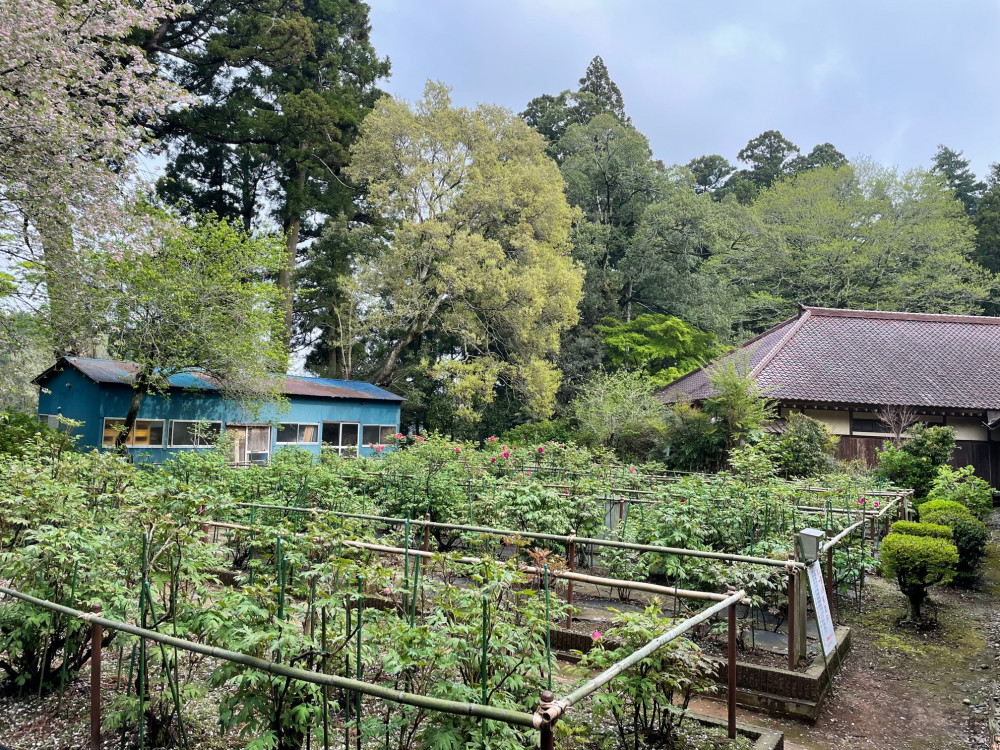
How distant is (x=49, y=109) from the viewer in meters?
9.56

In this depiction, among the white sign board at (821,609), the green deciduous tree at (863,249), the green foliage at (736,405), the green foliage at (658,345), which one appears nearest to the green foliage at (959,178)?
the green deciduous tree at (863,249)

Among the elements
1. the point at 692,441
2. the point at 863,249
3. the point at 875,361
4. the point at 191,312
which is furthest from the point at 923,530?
the point at 863,249

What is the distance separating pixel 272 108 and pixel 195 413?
614 inches

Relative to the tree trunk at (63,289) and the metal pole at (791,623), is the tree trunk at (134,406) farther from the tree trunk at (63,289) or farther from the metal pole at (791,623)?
the metal pole at (791,623)

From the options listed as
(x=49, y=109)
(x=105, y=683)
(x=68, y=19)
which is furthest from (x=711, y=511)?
(x=68, y=19)

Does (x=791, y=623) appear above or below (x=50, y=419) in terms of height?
below

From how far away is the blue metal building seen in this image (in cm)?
1716

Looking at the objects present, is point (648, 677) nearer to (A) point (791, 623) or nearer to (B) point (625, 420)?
(A) point (791, 623)

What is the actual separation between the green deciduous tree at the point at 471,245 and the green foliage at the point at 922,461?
1384 centimetres

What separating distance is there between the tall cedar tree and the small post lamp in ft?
72.4

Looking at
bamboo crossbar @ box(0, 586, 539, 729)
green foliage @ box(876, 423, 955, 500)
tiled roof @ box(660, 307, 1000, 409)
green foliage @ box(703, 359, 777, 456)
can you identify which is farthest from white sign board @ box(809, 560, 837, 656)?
tiled roof @ box(660, 307, 1000, 409)

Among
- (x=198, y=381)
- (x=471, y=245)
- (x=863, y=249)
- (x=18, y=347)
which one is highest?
(x=863, y=249)

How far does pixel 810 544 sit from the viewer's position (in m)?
4.73

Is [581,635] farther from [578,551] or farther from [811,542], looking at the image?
[578,551]
